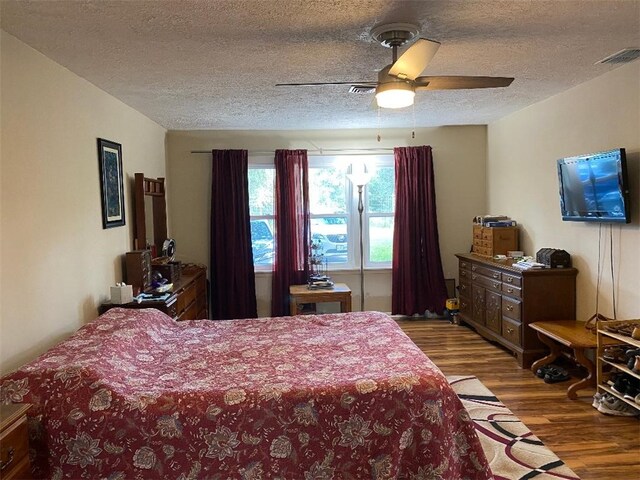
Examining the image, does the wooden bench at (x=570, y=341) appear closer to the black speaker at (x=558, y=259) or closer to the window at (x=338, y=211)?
the black speaker at (x=558, y=259)

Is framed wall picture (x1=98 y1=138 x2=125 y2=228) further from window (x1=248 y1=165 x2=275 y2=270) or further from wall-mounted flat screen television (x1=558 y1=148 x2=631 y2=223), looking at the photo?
wall-mounted flat screen television (x1=558 y1=148 x2=631 y2=223)

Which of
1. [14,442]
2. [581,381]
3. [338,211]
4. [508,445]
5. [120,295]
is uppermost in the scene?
[338,211]

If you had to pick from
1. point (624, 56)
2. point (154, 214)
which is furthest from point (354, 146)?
point (624, 56)

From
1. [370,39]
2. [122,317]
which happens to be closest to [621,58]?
[370,39]

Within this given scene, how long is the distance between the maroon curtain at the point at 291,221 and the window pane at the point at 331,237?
22 centimetres

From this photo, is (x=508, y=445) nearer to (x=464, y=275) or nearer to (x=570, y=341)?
(x=570, y=341)

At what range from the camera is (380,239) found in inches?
250

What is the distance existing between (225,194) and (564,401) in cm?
418

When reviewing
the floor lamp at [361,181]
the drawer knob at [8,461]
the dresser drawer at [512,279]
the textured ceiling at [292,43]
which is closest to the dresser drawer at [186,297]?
the textured ceiling at [292,43]

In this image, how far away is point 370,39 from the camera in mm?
2805

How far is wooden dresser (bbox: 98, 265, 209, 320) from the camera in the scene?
145 inches

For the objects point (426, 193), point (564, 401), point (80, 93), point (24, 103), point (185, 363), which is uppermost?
point (80, 93)

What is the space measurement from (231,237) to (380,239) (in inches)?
74.9

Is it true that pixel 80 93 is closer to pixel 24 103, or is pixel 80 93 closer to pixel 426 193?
pixel 24 103
